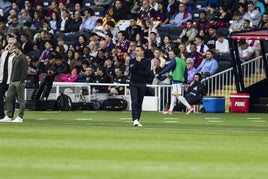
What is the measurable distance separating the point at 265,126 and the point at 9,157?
42.9ft

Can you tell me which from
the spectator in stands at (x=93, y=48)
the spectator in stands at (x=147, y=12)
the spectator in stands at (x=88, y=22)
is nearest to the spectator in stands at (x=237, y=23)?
the spectator in stands at (x=147, y=12)

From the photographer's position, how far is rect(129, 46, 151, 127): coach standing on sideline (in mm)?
29062

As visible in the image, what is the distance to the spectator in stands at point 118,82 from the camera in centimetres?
4047

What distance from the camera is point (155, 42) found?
138 ft

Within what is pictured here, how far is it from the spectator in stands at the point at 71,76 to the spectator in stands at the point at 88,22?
393cm

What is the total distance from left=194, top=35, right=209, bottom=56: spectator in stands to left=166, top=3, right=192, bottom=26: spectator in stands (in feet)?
7.99

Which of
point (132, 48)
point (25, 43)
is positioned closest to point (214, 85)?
point (132, 48)

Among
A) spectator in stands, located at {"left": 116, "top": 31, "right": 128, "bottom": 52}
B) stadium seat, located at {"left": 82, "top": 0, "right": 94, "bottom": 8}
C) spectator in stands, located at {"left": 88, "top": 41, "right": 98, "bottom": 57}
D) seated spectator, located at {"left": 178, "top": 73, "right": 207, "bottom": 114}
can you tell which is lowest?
seated spectator, located at {"left": 178, "top": 73, "right": 207, "bottom": 114}

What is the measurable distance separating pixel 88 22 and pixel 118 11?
1.31 metres

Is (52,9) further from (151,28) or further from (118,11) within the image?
(151,28)

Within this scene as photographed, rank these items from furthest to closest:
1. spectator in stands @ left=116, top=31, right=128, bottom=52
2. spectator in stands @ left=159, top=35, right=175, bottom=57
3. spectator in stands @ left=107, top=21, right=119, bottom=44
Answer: spectator in stands @ left=107, top=21, right=119, bottom=44
spectator in stands @ left=116, top=31, right=128, bottom=52
spectator in stands @ left=159, top=35, right=175, bottom=57

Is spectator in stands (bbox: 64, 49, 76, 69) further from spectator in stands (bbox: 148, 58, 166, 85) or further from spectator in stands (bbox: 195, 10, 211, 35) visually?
spectator in stands (bbox: 195, 10, 211, 35)

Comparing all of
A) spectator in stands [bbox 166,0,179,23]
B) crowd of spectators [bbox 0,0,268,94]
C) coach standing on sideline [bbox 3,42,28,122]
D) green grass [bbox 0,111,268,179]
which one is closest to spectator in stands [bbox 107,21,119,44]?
crowd of spectators [bbox 0,0,268,94]

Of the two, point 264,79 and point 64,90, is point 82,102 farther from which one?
point 264,79
